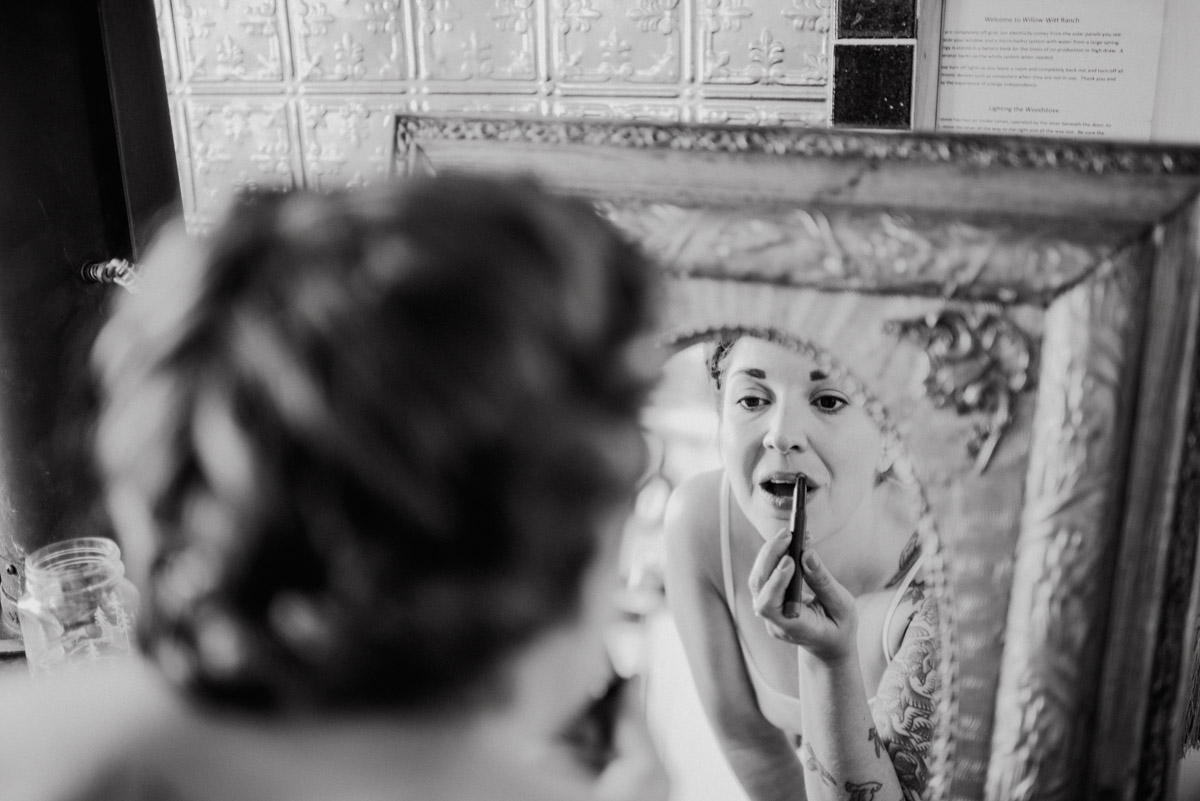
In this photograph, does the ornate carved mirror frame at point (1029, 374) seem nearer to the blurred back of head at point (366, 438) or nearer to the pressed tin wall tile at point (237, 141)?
the blurred back of head at point (366, 438)

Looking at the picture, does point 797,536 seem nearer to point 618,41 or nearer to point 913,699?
point 913,699

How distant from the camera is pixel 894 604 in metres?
0.77

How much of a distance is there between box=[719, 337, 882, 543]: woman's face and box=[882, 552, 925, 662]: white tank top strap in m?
0.05

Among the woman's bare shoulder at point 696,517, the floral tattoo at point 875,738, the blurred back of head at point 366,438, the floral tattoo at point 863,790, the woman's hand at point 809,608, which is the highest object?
the blurred back of head at point 366,438

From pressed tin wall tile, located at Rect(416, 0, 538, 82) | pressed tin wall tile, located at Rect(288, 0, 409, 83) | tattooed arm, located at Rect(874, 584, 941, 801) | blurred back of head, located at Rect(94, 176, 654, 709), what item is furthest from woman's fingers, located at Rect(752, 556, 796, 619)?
pressed tin wall tile, located at Rect(288, 0, 409, 83)

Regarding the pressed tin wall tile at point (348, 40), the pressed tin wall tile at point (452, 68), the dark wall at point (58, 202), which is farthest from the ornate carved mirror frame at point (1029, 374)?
the dark wall at point (58, 202)

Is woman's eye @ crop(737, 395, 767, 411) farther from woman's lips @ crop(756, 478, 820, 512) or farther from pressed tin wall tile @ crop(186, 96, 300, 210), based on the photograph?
pressed tin wall tile @ crop(186, 96, 300, 210)

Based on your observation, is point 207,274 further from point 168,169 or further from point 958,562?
point 168,169

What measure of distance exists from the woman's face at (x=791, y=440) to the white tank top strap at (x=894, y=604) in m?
0.05

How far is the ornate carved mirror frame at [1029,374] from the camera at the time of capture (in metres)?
0.64

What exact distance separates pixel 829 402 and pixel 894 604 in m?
0.18

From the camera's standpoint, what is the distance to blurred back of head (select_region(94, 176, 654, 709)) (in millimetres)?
361

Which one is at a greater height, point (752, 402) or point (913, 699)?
point (752, 402)

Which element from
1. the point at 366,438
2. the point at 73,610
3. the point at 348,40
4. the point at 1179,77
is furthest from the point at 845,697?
the point at 348,40
